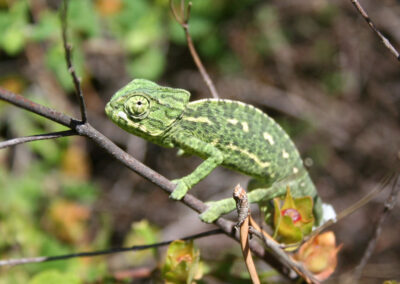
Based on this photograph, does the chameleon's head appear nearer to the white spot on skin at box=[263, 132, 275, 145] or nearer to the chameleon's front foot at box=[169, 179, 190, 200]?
the chameleon's front foot at box=[169, 179, 190, 200]

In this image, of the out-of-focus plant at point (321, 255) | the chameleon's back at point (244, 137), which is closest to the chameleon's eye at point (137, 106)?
the chameleon's back at point (244, 137)

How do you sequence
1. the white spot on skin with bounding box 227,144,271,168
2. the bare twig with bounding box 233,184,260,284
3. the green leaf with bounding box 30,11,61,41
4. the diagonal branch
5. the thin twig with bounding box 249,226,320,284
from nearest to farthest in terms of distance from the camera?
the diagonal branch, the bare twig with bounding box 233,184,260,284, the thin twig with bounding box 249,226,320,284, the white spot on skin with bounding box 227,144,271,168, the green leaf with bounding box 30,11,61,41

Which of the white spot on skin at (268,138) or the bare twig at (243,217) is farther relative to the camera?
the white spot on skin at (268,138)

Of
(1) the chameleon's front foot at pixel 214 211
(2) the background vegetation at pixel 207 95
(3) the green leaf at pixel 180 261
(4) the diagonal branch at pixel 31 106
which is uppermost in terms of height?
(2) the background vegetation at pixel 207 95

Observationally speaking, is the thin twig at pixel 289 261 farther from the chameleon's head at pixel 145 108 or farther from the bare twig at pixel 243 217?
the chameleon's head at pixel 145 108

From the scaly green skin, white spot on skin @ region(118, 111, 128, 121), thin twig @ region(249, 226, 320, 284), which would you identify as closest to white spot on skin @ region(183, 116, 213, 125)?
the scaly green skin

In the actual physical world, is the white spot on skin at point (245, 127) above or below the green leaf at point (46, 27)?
below

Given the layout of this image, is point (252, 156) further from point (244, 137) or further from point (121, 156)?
point (121, 156)
